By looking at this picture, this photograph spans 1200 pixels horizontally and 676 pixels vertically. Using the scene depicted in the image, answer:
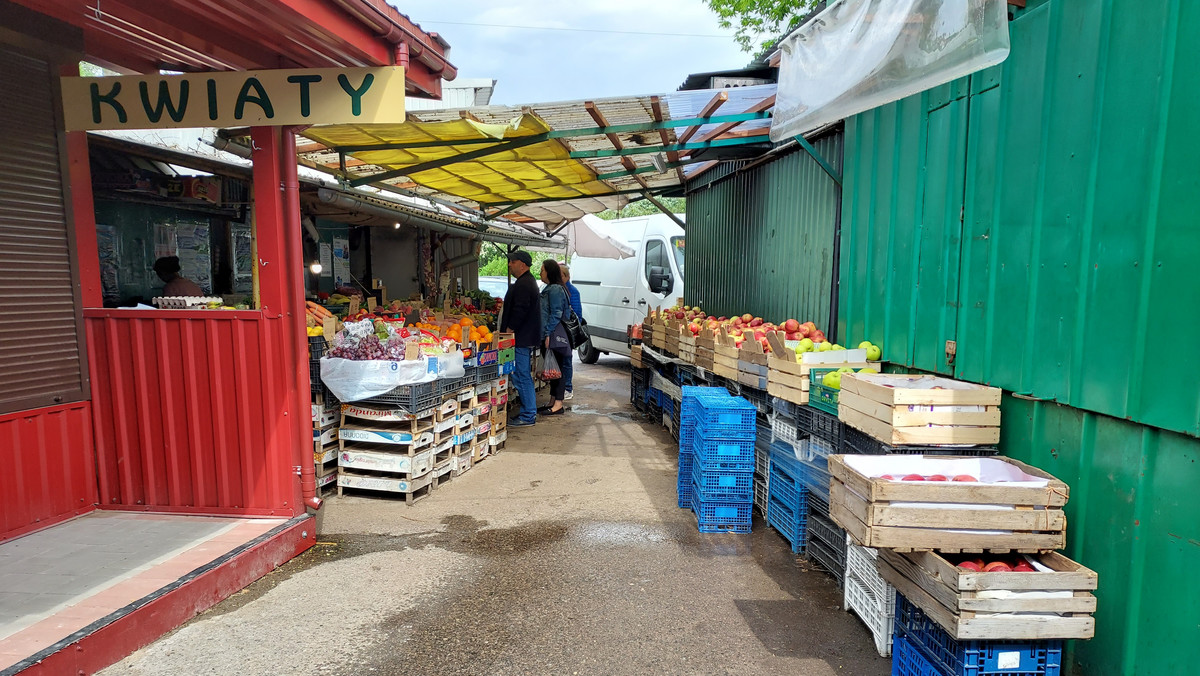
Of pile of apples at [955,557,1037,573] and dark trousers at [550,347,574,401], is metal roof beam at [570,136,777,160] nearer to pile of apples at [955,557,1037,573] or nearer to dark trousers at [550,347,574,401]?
dark trousers at [550,347,574,401]

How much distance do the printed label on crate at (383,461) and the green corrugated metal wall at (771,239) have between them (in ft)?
13.2

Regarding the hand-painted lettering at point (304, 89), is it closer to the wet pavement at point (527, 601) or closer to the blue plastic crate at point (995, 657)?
the wet pavement at point (527, 601)

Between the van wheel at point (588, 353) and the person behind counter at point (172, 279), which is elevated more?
the person behind counter at point (172, 279)

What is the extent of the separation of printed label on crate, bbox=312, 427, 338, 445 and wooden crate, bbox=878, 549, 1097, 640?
16.2ft

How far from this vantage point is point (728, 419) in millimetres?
5078

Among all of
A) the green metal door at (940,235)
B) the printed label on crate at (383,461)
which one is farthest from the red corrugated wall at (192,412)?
the green metal door at (940,235)

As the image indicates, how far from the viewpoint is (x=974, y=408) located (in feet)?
11.6

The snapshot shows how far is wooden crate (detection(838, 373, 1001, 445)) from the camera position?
3412mm

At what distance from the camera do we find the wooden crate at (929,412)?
3412mm

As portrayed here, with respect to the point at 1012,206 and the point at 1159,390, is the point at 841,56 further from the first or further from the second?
the point at 1159,390

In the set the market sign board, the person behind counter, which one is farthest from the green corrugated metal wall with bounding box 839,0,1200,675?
the person behind counter

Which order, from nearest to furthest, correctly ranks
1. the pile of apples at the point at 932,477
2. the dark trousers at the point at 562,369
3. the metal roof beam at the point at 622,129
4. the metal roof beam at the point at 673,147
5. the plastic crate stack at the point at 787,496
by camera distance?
the pile of apples at the point at 932,477 → the plastic crate stack at the point at 787,496 → the metal roof beam at the point at 622,129 → the metal roof beam at the point at 673,147 → the dark trousers at the point at 562,369

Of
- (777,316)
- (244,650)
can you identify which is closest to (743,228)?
(777,316)

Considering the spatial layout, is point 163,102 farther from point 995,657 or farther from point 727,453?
point 995,657
